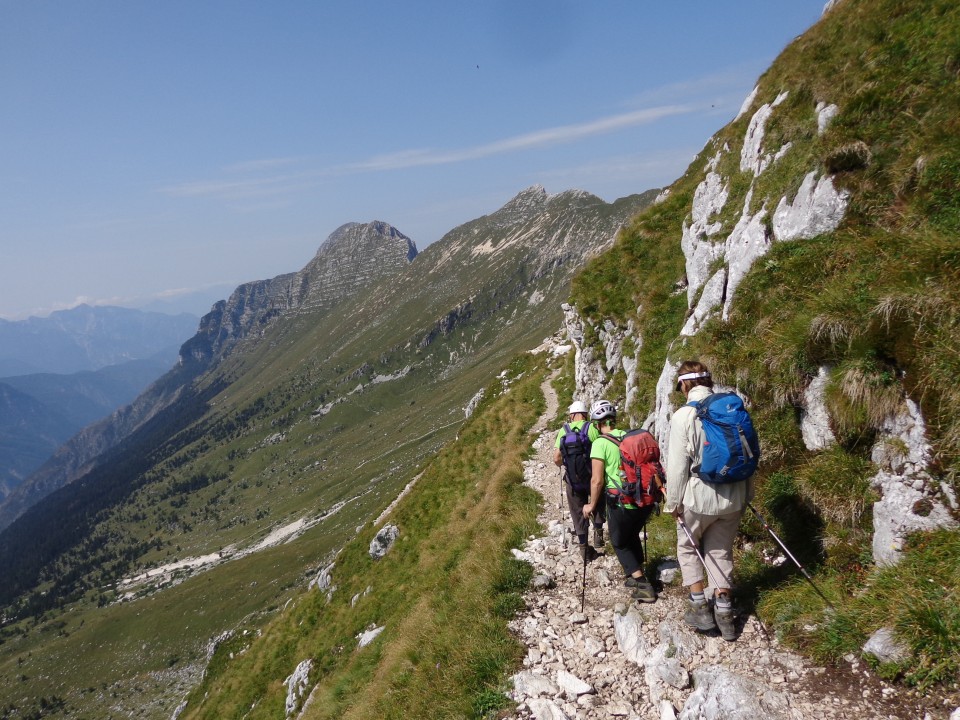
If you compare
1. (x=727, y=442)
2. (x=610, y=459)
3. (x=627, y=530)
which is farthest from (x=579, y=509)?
(x=727, y=442)

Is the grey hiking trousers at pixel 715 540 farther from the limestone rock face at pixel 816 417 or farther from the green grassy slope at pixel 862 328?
the limestone rock face at pixel 816 417

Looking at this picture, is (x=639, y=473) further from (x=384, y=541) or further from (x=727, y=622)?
(x=384, y=541)

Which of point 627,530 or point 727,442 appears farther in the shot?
point 627,530

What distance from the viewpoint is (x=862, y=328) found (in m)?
7.85

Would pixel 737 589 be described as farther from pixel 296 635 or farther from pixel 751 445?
pixel 296 635

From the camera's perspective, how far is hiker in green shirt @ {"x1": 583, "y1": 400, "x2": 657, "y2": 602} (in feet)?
29.3

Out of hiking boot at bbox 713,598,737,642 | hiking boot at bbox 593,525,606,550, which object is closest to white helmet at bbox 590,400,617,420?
hiking boot at bbox 593,525,606,550

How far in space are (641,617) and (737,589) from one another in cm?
170

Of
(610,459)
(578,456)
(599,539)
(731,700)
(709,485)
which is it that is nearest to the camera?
(731,700)

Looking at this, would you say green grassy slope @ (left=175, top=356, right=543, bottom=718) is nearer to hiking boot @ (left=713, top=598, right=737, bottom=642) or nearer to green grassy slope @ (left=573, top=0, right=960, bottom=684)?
hiking boot @ (left=713, top=598, right=737, bottom=642)

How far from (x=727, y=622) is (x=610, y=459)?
9.97 ft

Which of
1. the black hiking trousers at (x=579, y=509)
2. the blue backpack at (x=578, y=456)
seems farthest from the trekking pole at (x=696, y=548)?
the black hiking trousers at (x=579, y=509)

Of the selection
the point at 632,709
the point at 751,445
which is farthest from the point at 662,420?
the point at 632,709

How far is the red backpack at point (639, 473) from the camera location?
8664 mm
